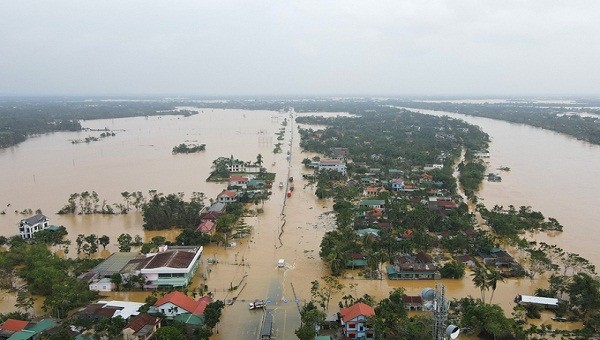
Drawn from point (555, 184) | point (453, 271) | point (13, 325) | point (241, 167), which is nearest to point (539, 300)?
point (453, 271)

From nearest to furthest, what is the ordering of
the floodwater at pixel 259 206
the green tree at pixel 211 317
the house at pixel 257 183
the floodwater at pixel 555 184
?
the green tree at pixel 211 317 < the floodwater at pixel 259 206 < the floodwater at pixel 555 184 < the house at pixel 257 183

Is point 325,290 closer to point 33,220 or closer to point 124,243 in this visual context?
point 124,243

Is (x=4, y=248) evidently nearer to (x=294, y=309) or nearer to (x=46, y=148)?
(x=294, y=309)

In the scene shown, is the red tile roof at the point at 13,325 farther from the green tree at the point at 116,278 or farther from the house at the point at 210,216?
the house at the point at 210,216

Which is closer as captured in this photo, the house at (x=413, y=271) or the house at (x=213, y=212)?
the house at (x=413, y=271)

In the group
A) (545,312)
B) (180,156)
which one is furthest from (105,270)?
(180,156)

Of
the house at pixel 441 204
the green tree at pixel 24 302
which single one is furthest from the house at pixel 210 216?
the house at pixel 441 204
